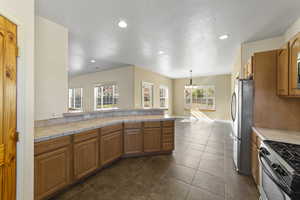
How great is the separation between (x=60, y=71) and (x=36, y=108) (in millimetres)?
795

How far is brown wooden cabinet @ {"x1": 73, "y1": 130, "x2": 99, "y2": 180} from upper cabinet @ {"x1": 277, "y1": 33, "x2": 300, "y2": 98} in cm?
303

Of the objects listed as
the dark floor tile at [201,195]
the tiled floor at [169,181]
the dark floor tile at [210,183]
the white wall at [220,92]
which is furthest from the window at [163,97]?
the dark floor tile at [201,195]

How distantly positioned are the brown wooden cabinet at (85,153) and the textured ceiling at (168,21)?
6.44 feet

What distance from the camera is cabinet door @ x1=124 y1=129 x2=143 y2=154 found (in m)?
2.79

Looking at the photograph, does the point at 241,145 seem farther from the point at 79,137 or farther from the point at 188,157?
the point at 79,137

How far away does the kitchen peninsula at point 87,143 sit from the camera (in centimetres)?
157

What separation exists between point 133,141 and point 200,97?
250 inches

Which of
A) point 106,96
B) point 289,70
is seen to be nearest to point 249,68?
point 289,70

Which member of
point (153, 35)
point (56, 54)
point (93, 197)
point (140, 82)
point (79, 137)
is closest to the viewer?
point (93, 197)

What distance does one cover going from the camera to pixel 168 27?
2.39 meters

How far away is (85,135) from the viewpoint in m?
2.01

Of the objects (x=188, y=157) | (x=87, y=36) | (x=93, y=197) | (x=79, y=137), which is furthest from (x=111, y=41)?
(x=188, y=157)

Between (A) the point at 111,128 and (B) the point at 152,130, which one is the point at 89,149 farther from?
(B) the point at 152,130

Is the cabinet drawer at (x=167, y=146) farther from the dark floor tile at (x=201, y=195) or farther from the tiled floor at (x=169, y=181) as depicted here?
the dark floor tile at (x=201, y=195)
